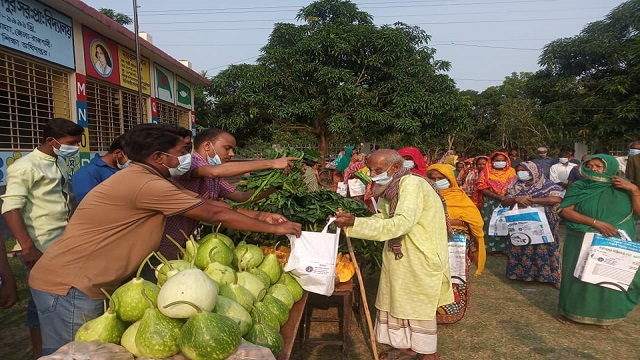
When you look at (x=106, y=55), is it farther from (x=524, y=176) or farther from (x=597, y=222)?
(x=597, y=222)

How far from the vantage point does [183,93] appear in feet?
42.2

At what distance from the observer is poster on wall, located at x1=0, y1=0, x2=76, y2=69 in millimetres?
5656

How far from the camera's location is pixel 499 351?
3.82 metres

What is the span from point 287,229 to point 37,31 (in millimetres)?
6052

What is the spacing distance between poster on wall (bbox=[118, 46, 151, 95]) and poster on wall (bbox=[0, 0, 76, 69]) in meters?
1.75

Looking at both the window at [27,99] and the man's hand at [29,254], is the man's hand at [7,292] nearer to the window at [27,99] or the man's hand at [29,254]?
the man's hand at [29,254]

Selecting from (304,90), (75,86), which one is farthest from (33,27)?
(304,90)

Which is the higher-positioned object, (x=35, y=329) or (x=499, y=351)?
(x=35, y=329)

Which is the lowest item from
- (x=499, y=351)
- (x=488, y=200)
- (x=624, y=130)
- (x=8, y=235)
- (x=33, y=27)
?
(x=499, y=351)

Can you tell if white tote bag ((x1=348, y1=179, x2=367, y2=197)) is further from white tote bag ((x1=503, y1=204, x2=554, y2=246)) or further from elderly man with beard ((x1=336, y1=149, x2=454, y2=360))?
elderly man with beard ((x1=336, y1=149, x2=454, y2=360))

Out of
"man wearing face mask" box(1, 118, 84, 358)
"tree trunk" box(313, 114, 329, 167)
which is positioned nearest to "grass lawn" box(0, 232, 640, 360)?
"man wearing face mask" box(1, 118, 84, 358)

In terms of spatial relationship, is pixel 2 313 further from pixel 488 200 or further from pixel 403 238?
pixel 488 200

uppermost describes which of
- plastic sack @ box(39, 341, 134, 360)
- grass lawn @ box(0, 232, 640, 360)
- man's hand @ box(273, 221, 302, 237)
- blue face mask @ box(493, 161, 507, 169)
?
blue face mask @ box(493, 161, 507, 169)

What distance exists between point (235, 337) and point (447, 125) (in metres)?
14.1
